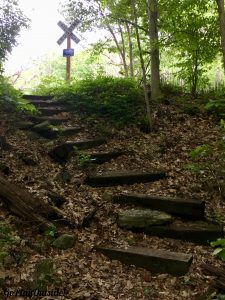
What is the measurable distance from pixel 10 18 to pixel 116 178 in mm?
5982

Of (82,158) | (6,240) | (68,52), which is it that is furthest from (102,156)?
(68,52)

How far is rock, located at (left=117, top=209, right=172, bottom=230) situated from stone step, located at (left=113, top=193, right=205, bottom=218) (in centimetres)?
20

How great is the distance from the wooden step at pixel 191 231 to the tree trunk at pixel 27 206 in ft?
4.86

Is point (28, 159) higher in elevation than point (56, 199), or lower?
higher

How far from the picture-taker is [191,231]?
4.86m

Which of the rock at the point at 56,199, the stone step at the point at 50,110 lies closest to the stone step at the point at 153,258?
the rock at the point at 56,199

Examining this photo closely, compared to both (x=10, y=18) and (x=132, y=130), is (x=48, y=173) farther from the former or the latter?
(x=10, y=18)

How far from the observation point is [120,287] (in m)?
3.95

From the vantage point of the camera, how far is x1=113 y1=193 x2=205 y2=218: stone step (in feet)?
17.1

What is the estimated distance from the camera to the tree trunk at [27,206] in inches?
A: 185

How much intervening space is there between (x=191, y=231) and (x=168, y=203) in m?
0.65

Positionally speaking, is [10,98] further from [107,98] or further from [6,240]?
[6,240]

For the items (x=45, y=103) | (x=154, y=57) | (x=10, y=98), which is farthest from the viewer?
(x=154, y=57)

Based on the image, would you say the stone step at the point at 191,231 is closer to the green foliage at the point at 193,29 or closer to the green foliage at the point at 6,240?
the green foliage at the point at 6,240
